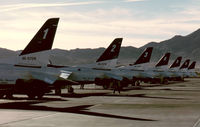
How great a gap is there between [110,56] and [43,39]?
2034cm

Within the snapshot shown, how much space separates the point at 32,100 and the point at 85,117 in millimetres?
14252

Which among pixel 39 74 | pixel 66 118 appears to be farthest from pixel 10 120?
pixel 39 74

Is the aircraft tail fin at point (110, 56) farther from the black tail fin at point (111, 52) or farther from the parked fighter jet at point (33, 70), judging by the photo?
the parked fighter jet at point (33, 70)

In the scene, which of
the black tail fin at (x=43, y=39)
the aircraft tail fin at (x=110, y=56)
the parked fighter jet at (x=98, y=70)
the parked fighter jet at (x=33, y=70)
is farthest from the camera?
the aircraft tail fin at (x=110, y=56)

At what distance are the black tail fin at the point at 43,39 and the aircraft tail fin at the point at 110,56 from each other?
1856 cm

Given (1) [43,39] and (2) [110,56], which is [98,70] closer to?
(2) [110,56]

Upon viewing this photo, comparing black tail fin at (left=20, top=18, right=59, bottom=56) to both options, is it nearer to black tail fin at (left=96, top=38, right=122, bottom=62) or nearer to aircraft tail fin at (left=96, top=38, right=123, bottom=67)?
aircraft tail fin at (left=96, top=38, right=123, bottom=67)

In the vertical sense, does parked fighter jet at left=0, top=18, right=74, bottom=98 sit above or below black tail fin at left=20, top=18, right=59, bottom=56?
below

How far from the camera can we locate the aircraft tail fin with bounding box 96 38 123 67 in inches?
2197

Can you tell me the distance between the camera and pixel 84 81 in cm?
5319

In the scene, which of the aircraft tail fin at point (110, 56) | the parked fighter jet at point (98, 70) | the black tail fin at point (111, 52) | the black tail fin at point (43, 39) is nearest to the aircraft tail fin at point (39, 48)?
the black tail fin at point (43, 39)

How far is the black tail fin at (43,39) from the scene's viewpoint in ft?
121

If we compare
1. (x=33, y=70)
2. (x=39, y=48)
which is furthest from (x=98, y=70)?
(x=33, y=70)

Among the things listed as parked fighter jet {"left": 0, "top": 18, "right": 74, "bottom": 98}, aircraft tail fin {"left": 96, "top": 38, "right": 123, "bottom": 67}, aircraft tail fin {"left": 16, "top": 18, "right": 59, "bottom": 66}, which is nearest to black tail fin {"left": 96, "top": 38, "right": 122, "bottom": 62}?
aircraft tail fin {"left": 96, "top": 38, "right": 123, "bottom": 67}
